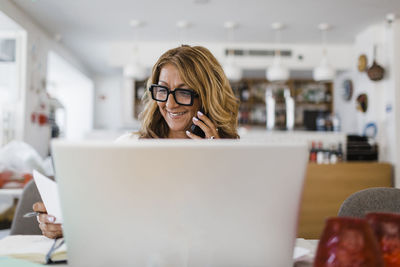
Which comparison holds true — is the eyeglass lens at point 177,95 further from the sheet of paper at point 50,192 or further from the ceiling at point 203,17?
the ceiling at point 203,17

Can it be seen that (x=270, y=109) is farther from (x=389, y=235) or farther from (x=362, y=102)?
(x=389, y=235)

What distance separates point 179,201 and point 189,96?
943 millimetres

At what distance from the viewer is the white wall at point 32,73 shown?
13.0ft

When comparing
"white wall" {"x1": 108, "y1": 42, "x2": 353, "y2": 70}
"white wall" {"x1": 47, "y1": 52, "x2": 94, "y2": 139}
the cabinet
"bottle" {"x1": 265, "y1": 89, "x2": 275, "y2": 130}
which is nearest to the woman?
"white wall" {"x1": 108, "y1": 42, "x2": 353, "y2": 70}

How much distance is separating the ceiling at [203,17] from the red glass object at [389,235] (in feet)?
11.6

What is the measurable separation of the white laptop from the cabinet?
6.35 meters

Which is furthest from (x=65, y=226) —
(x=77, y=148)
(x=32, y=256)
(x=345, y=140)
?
(x=345, y=140)

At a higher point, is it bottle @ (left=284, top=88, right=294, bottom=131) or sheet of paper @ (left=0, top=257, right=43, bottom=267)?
bottle @ (left=284, top=88, right=294, bottom=131)

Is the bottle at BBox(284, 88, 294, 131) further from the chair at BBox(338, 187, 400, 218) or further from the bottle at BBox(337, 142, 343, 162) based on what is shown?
the chair at BBox(338, 187, 400, 218)

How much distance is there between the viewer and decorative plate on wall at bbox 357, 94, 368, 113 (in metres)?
4.71

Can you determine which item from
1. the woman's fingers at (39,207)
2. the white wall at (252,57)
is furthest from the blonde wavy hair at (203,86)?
the white wall at (252,57)

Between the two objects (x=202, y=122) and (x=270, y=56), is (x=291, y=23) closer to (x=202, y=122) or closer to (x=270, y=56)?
(x=270, y=56)

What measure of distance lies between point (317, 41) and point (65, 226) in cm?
539

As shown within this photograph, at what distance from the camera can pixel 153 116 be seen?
152 centimetres
